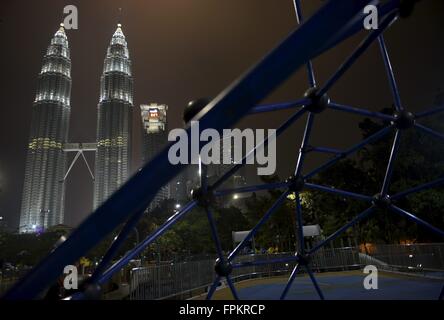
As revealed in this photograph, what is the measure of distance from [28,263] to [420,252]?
56.9m

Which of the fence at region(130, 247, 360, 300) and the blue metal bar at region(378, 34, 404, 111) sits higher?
the blue metal bar at region(378, 34, 404, 111)

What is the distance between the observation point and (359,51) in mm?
3062

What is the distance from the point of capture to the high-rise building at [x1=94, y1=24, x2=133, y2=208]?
5064 inches

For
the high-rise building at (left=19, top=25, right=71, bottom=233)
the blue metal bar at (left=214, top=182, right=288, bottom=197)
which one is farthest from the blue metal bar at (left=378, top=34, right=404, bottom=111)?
the high-rise building at (left=19, top=25, right=71, bottom=233)

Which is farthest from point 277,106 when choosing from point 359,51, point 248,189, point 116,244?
point 248,189

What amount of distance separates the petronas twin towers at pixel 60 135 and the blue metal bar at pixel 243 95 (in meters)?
128

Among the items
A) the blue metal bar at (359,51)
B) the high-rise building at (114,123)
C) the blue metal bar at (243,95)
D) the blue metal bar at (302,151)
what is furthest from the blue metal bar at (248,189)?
the high-rise building at (114,123)

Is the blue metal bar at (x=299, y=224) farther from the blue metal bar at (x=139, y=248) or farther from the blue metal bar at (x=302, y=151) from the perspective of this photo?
the blue metal bar at (x=139, y=248)

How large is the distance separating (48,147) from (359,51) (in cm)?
13668

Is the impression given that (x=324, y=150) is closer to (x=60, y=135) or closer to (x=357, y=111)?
(x=357, y=111)

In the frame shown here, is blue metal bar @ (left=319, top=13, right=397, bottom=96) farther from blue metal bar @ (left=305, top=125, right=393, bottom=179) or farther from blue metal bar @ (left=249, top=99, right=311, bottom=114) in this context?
blue metal bar @ (left=305, top=125, right=393, bottom=179)

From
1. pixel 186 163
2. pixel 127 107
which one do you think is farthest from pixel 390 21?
pixel 127 107

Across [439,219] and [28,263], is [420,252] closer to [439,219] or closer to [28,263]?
[439,219]
